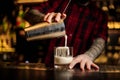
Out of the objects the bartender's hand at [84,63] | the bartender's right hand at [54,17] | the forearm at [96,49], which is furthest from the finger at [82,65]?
the bartender's right hand at [54,17]

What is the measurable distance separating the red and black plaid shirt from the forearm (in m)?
0.28

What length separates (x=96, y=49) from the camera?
2.07 meters

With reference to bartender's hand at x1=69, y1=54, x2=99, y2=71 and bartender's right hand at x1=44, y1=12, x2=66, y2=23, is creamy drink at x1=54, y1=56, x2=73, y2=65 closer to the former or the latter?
bartender's hand at x1=69, y1=54, x2=99, y2=71

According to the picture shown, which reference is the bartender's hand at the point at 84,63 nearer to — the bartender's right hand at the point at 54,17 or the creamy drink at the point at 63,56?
the creamy drink at the point at 63,56

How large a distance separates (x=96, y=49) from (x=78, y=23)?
539 mm

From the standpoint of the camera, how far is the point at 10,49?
4117 mm

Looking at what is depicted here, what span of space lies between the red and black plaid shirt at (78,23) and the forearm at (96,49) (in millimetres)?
279

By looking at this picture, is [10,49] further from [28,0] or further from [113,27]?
[113,27]

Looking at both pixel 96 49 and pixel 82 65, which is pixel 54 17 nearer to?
pixel 82 65

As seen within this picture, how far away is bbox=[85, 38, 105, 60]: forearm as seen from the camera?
197cm

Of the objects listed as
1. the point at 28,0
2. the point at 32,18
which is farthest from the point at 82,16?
the point at 28,0

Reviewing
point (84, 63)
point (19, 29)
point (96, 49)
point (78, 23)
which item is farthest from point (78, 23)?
point (19, 29)

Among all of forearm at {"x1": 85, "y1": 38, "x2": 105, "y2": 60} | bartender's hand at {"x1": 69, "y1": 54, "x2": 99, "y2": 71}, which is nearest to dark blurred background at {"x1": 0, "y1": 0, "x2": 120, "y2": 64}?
forearm at {"x1": 85, "y1": 38, "x2": 105, "y2": 60}

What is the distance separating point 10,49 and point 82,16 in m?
1.79
